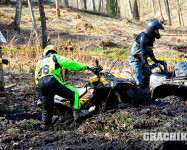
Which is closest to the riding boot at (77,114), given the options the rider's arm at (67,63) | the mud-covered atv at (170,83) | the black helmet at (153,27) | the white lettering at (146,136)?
the rider's arm at (67,63)

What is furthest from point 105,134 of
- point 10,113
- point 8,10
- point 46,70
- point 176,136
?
point 8,10

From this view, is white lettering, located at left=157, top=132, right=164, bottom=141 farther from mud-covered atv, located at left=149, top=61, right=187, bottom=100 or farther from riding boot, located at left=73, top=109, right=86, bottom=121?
mud-covered atv, located at left=149, top=61, right=187, bottom=100

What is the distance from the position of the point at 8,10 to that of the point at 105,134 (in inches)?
828

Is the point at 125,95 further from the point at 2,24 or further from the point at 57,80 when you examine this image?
the point at 2,24

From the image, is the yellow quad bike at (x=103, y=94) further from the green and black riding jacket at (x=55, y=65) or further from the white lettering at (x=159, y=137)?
the white lettering at (x=159, y=137)

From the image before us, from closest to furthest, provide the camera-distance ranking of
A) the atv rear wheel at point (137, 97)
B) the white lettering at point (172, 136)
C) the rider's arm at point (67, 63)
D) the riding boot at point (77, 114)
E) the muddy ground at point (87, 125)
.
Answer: the white lettering at point (172, 136) < the muddy ground at point (87, 125) < the rider's arm at point (67, 63) < the riding boot at point (77, 114) < the atv rear wheel at point (137, 97)

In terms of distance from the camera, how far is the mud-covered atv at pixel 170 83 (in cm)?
647

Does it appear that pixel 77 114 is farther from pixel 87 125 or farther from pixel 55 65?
pixel 55 65

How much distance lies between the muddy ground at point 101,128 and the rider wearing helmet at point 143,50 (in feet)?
3.21

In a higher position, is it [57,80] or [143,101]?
[57,80]

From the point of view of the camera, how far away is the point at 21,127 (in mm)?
5152

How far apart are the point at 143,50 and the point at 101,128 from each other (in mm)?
2560

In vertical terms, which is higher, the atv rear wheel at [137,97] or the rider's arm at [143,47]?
the rider's arm at [143,47]

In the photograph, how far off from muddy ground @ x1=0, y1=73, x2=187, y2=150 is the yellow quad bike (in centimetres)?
17
